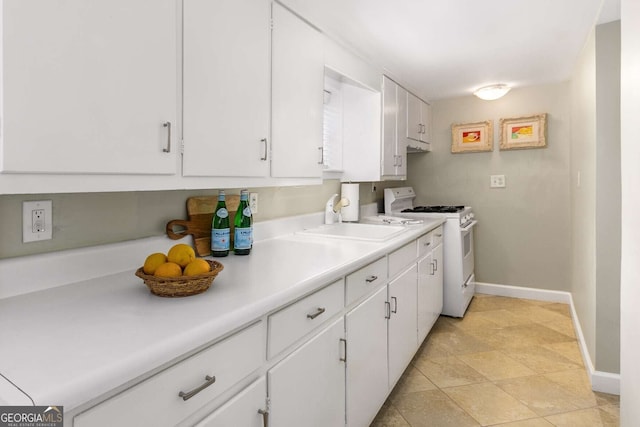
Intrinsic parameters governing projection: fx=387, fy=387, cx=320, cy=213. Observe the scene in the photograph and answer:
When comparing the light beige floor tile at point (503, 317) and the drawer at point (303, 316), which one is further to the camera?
the light beige floor tile at point (503, 317)

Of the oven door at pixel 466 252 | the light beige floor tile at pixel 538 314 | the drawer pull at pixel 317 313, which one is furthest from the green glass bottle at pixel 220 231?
the light beige floor tile at pixel 538 314

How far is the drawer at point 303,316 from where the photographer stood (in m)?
1.14

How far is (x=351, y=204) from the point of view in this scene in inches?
114

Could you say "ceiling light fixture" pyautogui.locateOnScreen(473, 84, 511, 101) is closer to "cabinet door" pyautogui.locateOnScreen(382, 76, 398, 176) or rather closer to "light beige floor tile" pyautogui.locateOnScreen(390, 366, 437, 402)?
"cabinet door" pyautogui.locateOnScreen(382, 76, 398, 176)

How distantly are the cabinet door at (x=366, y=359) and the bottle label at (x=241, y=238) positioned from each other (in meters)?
0.55

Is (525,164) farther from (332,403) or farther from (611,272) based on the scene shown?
(332,403)

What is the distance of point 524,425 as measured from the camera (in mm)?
1960

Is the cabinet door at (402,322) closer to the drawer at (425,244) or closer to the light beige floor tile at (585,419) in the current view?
the drawer at (425,244)

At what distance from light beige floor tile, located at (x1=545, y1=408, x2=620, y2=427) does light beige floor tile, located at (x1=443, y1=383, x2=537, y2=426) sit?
0.37ft

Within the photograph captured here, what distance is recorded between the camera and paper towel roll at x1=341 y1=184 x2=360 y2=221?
288 centimetres

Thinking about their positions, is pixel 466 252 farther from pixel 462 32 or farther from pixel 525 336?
pixel 462 32

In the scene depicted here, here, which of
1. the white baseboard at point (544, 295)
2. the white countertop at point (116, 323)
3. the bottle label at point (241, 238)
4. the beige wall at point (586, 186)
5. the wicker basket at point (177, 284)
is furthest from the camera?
the white baseboard at point (544, 295)

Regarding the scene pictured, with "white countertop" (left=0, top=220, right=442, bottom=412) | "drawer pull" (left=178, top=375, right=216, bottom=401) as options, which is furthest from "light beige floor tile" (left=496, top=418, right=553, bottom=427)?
"drawer pull" (left=178, top=375, right=216, bottom=401)

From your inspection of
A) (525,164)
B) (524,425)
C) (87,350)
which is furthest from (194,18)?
(525,164)
